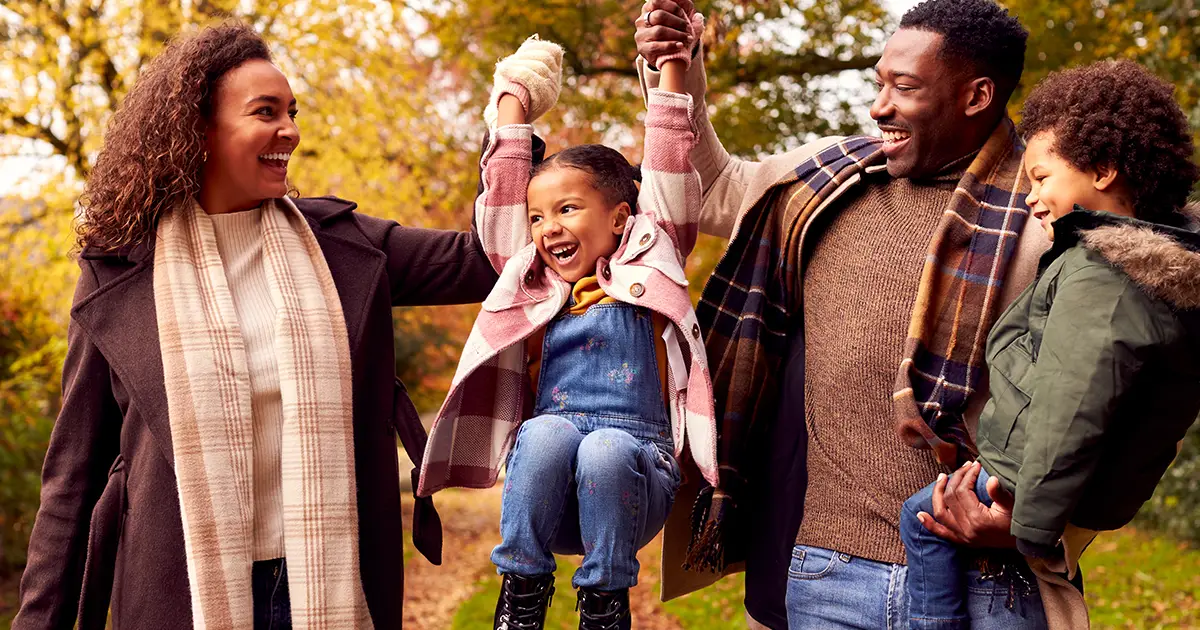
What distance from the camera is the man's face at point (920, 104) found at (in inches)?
102

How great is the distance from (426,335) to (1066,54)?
5861 millimetres

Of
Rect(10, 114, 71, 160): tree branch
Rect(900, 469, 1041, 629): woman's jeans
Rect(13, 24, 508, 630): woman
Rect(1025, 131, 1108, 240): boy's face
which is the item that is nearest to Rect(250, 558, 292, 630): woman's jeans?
Rect(13, 24, 508, 630): woman

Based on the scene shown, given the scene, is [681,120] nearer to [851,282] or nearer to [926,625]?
[851,282]

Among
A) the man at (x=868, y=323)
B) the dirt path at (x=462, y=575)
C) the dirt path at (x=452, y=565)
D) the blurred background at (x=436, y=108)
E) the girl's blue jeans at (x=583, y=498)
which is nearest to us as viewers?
the girl's blue jeans at (x=583, y=498)

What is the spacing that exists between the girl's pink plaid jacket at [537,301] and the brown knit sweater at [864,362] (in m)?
0.30

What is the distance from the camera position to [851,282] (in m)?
→ 2.67

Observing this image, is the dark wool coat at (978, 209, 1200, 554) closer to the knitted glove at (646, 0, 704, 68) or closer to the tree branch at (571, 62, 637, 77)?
the knitted glove at (646, 0, 704, 68)

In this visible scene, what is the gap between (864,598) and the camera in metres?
2.55

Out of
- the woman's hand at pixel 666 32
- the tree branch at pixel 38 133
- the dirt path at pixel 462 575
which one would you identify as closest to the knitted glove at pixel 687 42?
the woman's hand at pixel 666 32

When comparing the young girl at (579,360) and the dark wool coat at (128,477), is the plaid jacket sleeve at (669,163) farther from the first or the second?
the dark wool coat at (128,477)

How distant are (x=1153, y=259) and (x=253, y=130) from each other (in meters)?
1.95

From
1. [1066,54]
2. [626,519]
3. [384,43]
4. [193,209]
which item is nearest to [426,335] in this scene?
[384,43]

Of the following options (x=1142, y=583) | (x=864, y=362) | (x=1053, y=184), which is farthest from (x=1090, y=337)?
(x=1142, y=583)

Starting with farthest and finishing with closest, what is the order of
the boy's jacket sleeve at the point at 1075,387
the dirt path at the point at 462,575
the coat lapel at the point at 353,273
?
the dirt path at the point at 462,575 < the coat lapel at the point at 353,273 < the boy's jacket sleeve at the point at 1075,387
